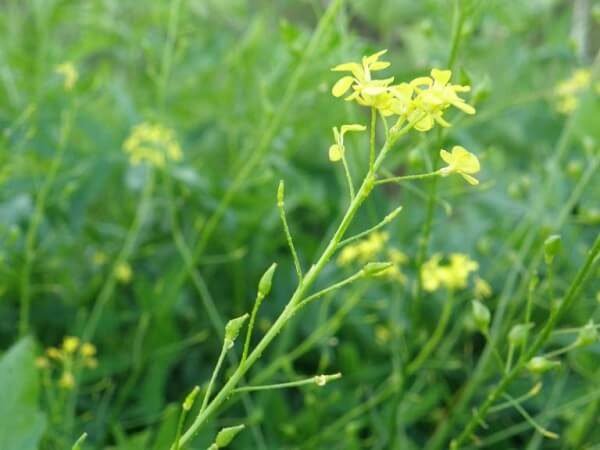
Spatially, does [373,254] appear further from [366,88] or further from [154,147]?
[366,88]

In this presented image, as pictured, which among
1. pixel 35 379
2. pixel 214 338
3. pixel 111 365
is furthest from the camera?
pixel 214 338

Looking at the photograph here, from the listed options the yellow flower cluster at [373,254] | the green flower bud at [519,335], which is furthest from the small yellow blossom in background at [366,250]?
the green flower bud at [519,335]

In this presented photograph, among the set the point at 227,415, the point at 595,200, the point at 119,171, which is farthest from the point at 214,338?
the point at 595,200

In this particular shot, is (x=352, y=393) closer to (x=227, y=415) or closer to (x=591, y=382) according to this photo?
(x=227, y=415)

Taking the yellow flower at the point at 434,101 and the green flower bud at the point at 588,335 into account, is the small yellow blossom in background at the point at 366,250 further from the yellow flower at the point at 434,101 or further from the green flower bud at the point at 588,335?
the yellow flower at the point at 434,101

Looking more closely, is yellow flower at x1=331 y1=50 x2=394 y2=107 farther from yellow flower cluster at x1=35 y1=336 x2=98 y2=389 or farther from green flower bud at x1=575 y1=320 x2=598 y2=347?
yellow flower cluster at x1=35 y1=336 x2=98 y2=389

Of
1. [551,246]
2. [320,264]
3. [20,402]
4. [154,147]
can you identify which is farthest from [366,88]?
[154,147]
